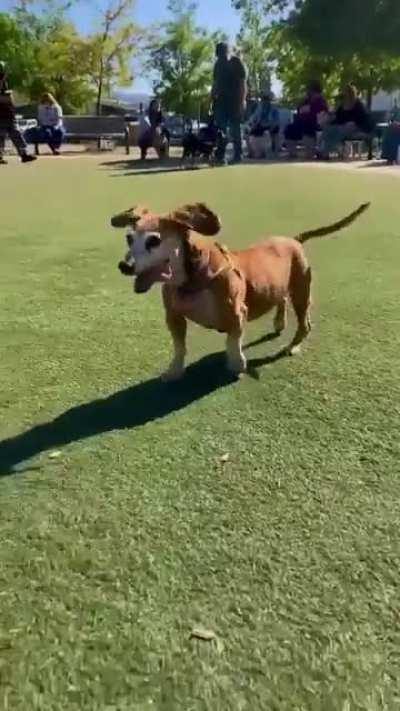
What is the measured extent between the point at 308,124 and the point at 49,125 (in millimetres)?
6479

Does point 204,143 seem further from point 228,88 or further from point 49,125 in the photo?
point 49,125

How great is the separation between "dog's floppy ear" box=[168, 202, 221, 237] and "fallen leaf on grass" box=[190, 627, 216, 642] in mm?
1399

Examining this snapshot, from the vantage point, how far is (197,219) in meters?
2.65

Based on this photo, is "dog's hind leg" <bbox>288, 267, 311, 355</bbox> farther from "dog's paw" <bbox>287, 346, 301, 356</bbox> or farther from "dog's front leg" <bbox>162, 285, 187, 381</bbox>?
"dog's front leg" <bbox>162, 285, 187, 381</bbox>

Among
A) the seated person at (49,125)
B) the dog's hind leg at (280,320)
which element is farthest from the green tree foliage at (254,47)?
the dog's hind leg at (280,320)

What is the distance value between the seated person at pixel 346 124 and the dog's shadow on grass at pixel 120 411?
13.4m

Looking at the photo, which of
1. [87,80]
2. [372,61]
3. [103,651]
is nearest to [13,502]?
[103,651]

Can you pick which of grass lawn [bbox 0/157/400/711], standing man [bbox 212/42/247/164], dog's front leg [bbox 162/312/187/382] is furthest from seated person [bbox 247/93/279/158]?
dog's front leg [bbox 162/312/187/382]

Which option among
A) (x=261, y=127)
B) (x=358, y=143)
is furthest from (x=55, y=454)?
(x=358, y=143)

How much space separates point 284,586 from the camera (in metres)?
1.79

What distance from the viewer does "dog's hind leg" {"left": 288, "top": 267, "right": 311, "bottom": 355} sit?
3303mm

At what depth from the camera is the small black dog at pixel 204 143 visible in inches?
581

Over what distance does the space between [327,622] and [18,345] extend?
7.44 ft

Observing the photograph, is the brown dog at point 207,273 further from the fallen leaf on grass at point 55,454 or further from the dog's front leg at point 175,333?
the fallen leaf on grass at point 55,454
